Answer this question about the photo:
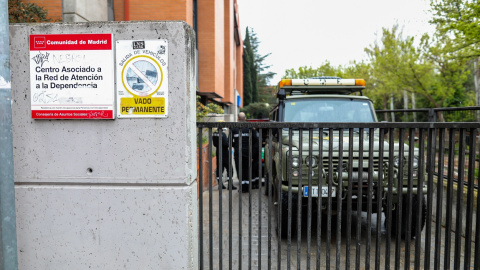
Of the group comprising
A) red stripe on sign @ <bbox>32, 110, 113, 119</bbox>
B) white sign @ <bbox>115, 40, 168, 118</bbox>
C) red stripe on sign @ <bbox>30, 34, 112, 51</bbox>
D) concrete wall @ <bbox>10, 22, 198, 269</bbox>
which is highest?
red stripe on sign @ <bbox>30, 34, 112, 51</bbox>

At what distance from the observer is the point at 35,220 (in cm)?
337

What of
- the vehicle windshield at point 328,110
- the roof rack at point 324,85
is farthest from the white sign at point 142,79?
the roof rack at point 324,85

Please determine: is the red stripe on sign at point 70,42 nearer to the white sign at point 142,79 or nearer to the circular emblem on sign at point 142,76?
the white sign at point 142,79

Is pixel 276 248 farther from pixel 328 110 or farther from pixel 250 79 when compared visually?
pixel 250 79

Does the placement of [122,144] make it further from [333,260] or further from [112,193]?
[333,260]

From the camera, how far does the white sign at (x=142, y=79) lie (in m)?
3.26

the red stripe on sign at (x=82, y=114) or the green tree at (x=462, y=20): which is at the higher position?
the green tree at (x=462, y=20)

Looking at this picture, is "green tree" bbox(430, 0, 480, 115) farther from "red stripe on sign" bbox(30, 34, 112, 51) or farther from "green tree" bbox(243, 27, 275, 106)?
"green tree" bbox(243, 27, 275, 106)

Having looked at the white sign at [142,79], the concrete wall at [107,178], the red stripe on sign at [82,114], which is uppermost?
the white sign at [142,79]

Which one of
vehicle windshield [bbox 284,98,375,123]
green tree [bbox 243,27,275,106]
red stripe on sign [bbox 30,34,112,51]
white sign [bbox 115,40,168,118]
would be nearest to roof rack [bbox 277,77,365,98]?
vehicle windshield [bbox 284,98,375,123]

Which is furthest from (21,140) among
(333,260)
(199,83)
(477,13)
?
(199,83)

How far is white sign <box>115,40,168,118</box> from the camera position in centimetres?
326

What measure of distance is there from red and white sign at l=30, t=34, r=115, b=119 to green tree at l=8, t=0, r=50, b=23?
18.2 ft

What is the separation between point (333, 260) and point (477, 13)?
727cm
